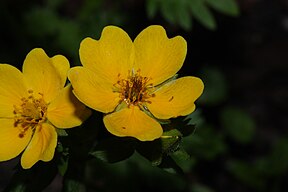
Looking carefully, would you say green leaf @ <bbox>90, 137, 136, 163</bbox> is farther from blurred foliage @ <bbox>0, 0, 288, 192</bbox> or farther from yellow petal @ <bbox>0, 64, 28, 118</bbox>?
yellow petal @ <bbox>0, 64, 28, 118</bbox>

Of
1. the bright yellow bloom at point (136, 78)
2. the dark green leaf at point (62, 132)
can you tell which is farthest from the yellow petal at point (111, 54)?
the dark green leaf at point (62, 132)

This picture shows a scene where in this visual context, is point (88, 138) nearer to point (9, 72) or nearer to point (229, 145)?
point (9, 72)

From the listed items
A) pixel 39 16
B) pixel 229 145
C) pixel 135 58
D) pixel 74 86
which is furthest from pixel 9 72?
pixel 229 145

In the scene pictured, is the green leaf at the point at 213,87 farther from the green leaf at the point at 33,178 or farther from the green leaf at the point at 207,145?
the green leaf at the point at 33,178

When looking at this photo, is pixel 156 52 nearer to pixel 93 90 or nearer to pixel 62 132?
pixel 93 90

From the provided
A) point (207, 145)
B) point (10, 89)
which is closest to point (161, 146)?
point (10, 89)
